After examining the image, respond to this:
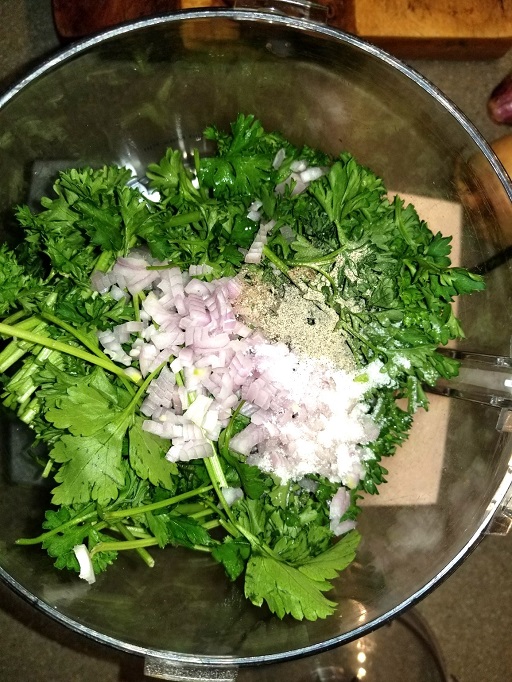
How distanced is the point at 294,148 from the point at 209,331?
0.32m

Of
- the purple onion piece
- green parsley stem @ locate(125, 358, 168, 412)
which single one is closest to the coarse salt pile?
green parsley stem @ locate(125, 358, 168, 412)

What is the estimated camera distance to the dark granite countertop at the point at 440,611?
1.24 metres

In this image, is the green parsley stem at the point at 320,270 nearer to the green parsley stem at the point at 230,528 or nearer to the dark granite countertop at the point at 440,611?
the green parsley stem at the point at 230,528

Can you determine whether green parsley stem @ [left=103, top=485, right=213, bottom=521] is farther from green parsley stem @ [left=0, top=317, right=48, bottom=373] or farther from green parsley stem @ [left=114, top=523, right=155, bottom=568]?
green parsley stem @ [left=0, top=317, right=48, bottom=373]

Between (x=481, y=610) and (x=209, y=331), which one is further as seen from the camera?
(x=481, y=610)

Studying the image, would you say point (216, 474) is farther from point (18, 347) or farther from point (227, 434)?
point (18, 347)

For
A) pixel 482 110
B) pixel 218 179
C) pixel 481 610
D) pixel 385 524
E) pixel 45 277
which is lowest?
pixel 481 610

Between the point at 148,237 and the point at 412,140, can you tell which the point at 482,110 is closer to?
the point at 412,140

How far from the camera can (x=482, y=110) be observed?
134cm

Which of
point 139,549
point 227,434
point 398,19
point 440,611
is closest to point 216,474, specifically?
point 227,434

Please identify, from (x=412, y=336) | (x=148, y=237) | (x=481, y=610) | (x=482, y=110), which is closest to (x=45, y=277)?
(x=148, y=237)

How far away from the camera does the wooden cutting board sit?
3.73ft

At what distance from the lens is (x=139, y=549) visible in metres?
0.97

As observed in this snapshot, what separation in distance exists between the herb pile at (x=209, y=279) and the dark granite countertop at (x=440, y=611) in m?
0.43
